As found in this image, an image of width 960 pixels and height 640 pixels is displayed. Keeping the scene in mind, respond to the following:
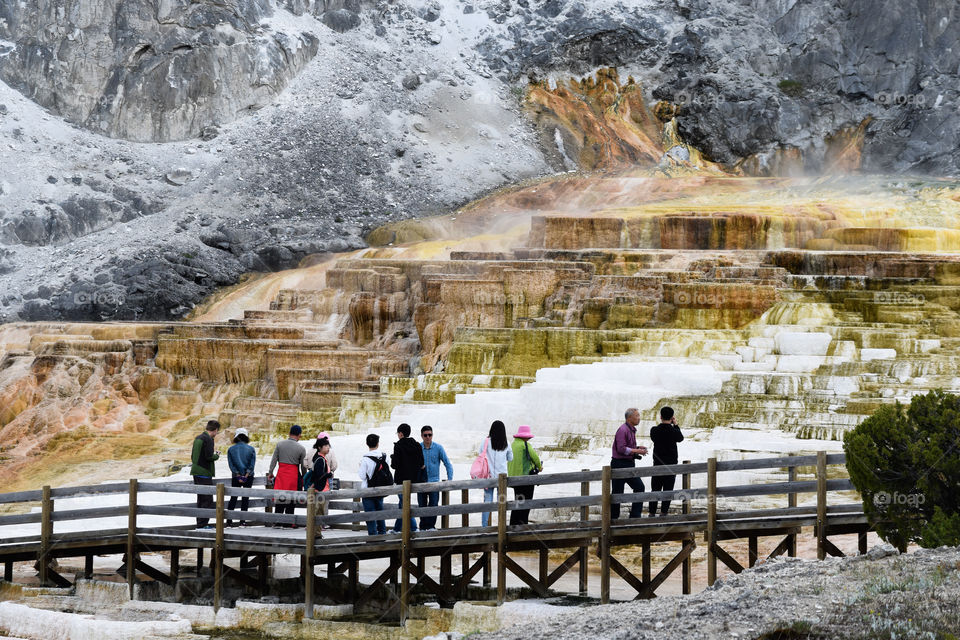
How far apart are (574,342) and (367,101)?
3026cm

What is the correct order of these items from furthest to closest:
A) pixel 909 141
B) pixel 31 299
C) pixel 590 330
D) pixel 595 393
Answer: pixel 909 141
pixel 31 299
pixel 590 330
pixel 595 393

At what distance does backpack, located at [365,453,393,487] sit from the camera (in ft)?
43.9

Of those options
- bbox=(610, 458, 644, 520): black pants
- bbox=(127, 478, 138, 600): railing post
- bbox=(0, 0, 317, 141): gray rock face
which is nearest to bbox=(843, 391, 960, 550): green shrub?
bbox=(610, 458, 644, 520): black pants

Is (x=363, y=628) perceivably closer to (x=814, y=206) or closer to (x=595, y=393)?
(x=595, y=393)

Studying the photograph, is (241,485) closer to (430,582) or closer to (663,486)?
(430,582)

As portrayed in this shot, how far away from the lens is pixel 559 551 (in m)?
16.1

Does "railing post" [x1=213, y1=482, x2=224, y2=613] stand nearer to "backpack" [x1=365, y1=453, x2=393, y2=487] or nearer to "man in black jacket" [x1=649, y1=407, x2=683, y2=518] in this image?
"backpack" [x1=365, y1=453, x2=393, y2=487]

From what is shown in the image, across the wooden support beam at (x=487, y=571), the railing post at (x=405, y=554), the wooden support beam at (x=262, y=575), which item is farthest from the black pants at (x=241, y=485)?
the wooden support beam at (x=487, y=571)

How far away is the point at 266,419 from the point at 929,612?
1705 centimetres

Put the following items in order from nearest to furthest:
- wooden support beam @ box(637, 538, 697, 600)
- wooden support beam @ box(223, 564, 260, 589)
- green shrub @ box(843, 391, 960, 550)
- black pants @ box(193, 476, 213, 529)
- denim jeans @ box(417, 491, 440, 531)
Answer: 1. green shrub @ box(843, 391, 960, 550)
2. wooden support beam @ box(637, 538, 697, 600)
3. denim jeans @ box(417, 491, 440, 531)
4. wooden support beam @ box(223, 564, 260, 589)
5. black pants @ box(193, 476, 213, 529)

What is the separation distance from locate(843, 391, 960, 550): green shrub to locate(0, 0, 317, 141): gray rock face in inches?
1638

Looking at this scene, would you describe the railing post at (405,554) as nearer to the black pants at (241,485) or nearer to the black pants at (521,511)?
the black pants at (521,511)

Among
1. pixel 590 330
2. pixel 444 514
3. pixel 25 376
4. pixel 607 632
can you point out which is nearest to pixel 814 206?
pixel 590 330

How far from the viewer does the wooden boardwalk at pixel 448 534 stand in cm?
1199
